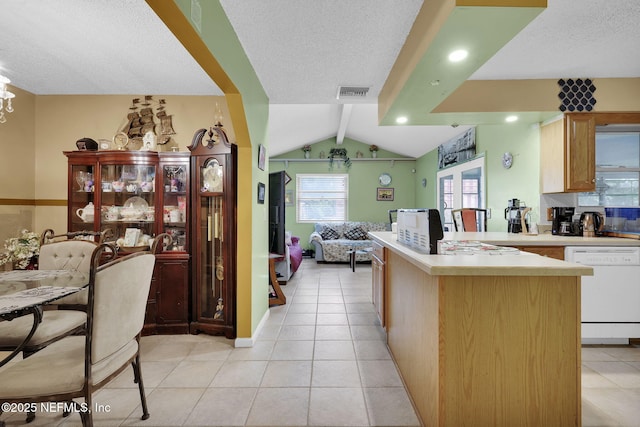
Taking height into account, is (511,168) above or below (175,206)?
above

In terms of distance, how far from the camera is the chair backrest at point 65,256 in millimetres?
2279

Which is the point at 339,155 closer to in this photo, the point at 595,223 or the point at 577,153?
the point at 577,153

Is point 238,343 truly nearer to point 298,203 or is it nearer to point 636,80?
point 636,80

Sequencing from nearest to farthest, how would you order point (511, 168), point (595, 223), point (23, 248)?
1. point (23, 248)
2. point (595, 223)
3. point (511, 168)

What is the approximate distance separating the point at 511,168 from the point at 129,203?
4578 millimetres

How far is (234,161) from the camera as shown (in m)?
2.92

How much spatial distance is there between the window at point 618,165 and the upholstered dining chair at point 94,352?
4229 millimetres

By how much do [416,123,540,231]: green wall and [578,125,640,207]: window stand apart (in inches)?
21.3

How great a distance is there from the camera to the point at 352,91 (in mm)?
3145

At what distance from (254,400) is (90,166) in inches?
112

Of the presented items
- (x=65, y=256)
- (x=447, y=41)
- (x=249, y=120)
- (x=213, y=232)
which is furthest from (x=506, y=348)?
(x=65, y=256)

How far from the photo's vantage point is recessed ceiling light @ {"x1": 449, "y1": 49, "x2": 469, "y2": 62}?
1907 mm

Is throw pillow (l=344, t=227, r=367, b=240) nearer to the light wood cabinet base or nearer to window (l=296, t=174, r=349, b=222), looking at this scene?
window (l=296, t=174, r=349, b=222)

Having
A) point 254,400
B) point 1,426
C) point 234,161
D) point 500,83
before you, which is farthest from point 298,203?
point 1,426
